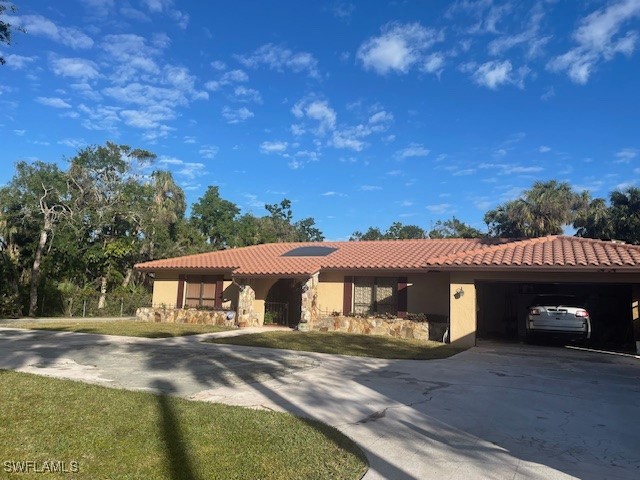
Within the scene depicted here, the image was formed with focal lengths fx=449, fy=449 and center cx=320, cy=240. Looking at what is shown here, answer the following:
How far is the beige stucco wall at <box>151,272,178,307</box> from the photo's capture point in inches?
863

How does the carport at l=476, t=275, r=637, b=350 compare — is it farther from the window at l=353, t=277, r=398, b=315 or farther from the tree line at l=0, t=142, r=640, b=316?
the tree line at l=0, t=142, r=640, b=316

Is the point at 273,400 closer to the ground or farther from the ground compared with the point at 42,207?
closer to the ground

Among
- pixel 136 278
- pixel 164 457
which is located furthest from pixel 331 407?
pixel 136 278

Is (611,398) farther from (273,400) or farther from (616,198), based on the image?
(616,198)

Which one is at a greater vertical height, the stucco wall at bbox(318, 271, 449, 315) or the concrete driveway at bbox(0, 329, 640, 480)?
the stucco wall at bbox(318, 271, 449, 315)

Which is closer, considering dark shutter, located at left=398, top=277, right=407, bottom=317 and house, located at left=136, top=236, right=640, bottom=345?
house, located at left=136, top=236, right=640, bottom=345

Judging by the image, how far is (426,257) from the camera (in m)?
17.8

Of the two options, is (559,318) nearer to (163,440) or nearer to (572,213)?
(163,440)

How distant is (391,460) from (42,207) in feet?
92.3

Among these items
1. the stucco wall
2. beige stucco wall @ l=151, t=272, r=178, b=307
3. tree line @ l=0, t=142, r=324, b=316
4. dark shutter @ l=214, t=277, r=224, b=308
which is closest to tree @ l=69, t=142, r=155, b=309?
tree line @ l=0, t=142, r=324, b=316

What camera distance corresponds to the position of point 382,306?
1769 cm

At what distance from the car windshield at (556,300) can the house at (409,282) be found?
0.64 meters

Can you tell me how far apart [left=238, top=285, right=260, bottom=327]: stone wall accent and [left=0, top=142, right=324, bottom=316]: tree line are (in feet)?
35.5

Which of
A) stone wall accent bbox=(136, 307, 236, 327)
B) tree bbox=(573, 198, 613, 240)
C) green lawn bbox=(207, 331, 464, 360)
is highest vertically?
→ tree bbox=(573, 198, 613, 240)
